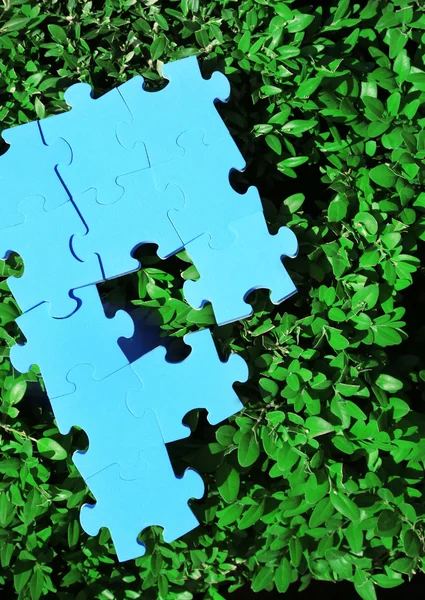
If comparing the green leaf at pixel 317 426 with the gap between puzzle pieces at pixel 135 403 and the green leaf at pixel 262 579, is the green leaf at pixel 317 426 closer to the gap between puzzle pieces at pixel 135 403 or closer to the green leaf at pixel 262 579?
the gap between puzzle pieces at pixel 135 403

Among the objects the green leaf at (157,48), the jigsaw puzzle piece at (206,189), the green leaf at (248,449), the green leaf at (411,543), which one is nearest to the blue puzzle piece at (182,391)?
the green leaf at (248,449)

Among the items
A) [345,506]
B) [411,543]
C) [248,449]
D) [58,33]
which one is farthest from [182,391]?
[58,33]

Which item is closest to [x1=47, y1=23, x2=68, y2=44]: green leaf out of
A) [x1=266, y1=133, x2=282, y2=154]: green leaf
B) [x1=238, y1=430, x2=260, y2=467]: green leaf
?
[x1=266, y1=133, x2=282, y2=154]: green leaf

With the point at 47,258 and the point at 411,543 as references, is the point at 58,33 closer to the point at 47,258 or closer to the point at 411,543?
the point at 47,258

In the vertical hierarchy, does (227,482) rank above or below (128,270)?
below

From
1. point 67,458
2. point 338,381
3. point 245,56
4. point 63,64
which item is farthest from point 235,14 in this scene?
point 67,458

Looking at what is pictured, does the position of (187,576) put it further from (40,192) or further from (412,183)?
(412,183)

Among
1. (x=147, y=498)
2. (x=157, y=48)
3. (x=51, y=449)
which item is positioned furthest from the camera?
(x=157, y=48)

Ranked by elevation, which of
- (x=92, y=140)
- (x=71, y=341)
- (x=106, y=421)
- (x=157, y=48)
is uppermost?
(x=157, y=48)
